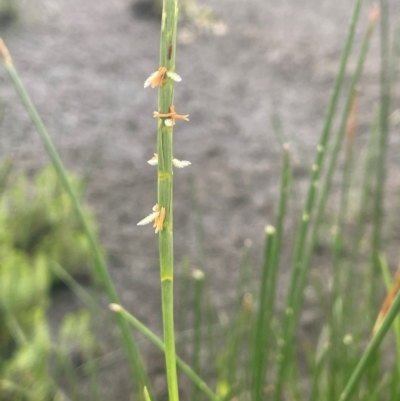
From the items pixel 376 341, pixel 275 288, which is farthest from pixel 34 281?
pixel 376 341

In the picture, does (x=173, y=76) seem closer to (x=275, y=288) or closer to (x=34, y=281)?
(x=275, y=288)

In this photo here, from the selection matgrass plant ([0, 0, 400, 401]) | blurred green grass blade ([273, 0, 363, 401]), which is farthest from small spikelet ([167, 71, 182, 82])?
blurred green grass blade ([273, 0, 363, 401])

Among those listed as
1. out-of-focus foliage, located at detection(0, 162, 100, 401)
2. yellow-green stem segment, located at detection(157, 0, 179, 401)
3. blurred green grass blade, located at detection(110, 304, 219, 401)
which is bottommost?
out-of-focus foliage, located at detection(0, 162, 100, 401)

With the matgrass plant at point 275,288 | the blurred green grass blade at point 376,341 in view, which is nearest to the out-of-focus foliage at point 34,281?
the matgrass plant at point 275,288

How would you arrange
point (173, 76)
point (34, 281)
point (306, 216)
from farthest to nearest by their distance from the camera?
point (34, 281) < point (306, 216) < point (173, 76)

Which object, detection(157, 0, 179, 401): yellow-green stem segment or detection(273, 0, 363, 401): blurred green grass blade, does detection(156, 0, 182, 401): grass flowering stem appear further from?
detection(273, 0, 363, 401): blurred green grass blade

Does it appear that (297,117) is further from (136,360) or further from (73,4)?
(136,360)

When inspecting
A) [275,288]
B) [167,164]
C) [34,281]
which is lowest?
[34,281]

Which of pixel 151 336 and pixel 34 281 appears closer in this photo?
pixel 151 336

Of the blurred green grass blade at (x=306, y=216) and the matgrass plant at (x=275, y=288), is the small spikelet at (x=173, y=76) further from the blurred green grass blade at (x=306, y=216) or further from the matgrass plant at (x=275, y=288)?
the blurred green grass blade at (x=306, y=216)

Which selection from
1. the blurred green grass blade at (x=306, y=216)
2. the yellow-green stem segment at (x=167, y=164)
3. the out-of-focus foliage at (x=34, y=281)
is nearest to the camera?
the yellow-green stem segment at (x=167, y=164)
